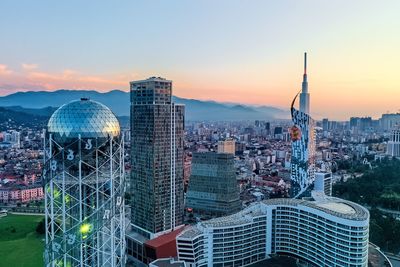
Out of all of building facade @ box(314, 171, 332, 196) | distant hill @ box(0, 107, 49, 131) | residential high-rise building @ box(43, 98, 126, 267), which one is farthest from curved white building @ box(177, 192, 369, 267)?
distant hill @ box(0, 107, 49, 131)

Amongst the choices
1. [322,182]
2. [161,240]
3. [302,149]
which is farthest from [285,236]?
[302,149]

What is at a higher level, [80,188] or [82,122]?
[82,122]

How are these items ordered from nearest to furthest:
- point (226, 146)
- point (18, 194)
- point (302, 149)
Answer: point (302, 149)
point (18, 194)
point (226, 146)

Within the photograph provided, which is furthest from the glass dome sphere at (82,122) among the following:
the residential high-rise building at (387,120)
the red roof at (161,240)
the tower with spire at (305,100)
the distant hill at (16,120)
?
the residential high-rise building at (387,120)

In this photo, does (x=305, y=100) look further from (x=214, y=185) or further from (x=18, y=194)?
(x=18, y=194)

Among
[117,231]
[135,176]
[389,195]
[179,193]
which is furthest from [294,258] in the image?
[389,195]

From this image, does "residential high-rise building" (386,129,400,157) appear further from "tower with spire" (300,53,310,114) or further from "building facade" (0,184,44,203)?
"building facade" (0,184,44,203)
